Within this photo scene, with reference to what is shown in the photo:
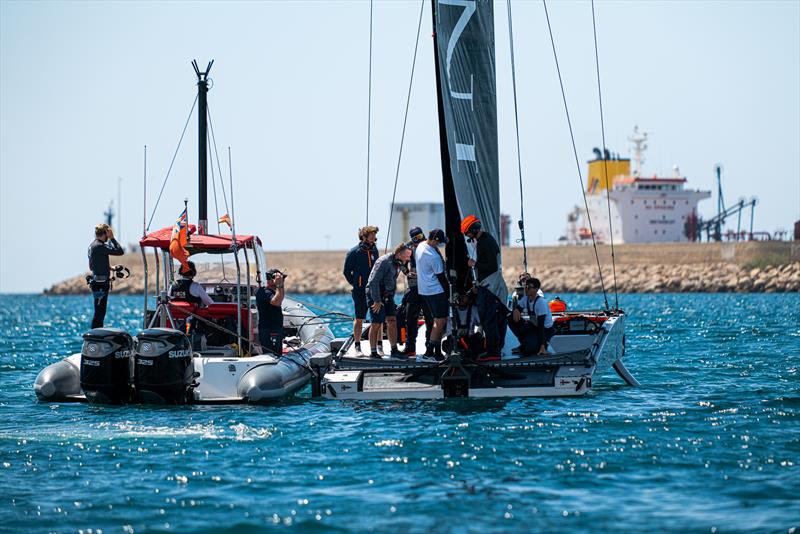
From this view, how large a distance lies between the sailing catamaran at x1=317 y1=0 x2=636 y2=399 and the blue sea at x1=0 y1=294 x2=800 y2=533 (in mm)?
338

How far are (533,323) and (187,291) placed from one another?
16.8 ft

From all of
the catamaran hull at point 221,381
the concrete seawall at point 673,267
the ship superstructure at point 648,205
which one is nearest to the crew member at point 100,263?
the catamaran hull at point 221,381

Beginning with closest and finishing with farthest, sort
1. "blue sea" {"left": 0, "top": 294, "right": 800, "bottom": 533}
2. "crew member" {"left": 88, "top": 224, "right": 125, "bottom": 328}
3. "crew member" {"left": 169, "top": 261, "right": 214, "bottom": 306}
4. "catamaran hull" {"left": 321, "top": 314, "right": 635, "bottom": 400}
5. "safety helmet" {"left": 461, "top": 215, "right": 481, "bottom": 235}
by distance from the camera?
"blue sea" {"left": 0, "top": 294, "right": 800, "bottom": 533} < "catamaran hull" {"left": 321, "top": 314, "right": 635, "bottom": 400} < "safety helmet" {"left": 461, "top": 215, "right": 481, "bottom": 235} < "crew member" {"left": 169, "top": 261, "right": 214, "bottom": 306} < "crew member" {"left": 88, "top": 224, "right": 125, "bottom": 328}

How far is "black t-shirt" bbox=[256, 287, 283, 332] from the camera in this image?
1541cm

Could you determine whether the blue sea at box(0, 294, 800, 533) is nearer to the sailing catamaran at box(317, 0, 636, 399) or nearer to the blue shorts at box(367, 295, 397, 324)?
the sailing catamaran at box(317, 0, 636, 399)

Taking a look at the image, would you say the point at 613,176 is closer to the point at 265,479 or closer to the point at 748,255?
the point at 748,255

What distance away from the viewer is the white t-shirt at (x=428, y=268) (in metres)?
13.9

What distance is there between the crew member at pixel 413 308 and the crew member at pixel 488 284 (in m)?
0.85

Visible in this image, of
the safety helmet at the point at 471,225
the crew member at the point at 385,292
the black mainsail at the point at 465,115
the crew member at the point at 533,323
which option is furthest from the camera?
the crew member at the point at 533,323

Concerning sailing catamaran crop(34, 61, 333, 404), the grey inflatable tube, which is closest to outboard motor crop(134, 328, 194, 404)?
sailing catamaran crop(34, 61, 333, 404)

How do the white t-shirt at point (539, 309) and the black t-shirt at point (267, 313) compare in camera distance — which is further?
the black t-shirt at point (267, 313)

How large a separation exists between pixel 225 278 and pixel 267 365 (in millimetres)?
3931

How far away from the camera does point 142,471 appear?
10.0 metres

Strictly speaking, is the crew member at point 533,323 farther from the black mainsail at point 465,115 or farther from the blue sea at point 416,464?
the black mainsail at point 465,115
